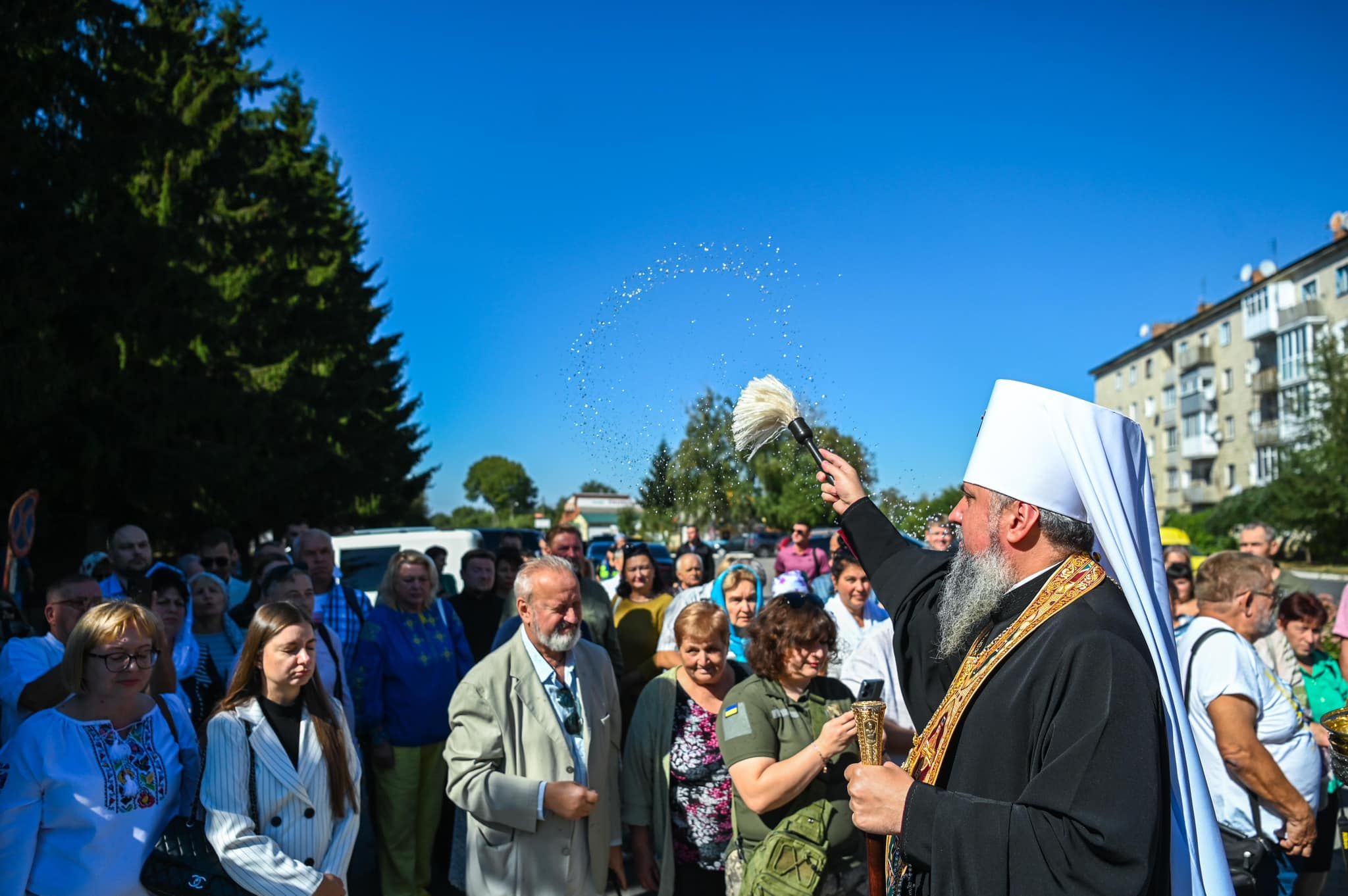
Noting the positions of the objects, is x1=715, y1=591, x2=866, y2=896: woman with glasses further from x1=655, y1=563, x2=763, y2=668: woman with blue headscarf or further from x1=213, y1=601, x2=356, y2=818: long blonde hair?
x1=655, y1=563, x2=763, y2=668: woman with blue headscarf

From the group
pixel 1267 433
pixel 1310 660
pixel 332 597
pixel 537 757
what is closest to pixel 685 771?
pixel 537 757

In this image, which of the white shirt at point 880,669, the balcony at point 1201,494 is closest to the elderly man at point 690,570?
the white shirt at point 880,669

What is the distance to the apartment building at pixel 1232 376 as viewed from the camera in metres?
50.6

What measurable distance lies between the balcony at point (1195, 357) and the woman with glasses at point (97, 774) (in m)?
68.2

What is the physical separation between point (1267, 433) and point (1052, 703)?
62.9 meters

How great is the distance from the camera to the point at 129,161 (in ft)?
44.0

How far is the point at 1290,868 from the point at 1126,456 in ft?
10.4

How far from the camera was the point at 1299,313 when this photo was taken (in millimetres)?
51656

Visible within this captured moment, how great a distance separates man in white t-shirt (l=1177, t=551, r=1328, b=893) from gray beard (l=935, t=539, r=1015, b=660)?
1781mm

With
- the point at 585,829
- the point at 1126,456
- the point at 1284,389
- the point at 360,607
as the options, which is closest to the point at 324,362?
the point at 360,607

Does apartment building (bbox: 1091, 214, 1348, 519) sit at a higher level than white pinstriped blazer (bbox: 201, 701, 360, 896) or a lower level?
higher

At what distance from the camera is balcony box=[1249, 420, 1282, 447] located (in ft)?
179

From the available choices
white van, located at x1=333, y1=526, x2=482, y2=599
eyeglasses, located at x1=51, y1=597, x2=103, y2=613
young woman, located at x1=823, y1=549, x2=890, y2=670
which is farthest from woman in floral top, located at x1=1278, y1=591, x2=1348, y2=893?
white van, located at x1=333, y1=526, x2=482, y2=599

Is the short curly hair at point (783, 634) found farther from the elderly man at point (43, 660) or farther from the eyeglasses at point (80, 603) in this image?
the eyeglasses at point (80, 603)
